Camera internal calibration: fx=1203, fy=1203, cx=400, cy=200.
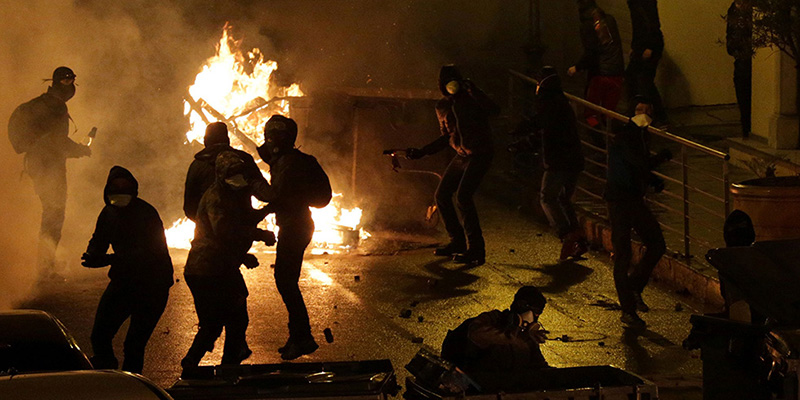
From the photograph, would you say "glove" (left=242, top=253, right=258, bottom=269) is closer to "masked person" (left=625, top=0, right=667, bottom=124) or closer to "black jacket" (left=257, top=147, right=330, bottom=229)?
"black jacket" (left=257, top=147, right=330, bottom=229)

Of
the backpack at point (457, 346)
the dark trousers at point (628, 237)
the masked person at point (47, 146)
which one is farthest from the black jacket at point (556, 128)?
the backpack at point (457, 346)

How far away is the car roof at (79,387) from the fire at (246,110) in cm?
705

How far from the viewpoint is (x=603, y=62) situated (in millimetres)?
13562

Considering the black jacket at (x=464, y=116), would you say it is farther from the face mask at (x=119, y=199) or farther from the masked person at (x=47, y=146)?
the face mask at (x=119, y=199)

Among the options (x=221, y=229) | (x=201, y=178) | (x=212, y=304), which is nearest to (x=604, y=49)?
(x=201, y=178)

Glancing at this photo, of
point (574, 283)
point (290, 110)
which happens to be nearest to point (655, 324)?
point (574, 283)

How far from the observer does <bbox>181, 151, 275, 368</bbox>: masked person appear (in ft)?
23.8

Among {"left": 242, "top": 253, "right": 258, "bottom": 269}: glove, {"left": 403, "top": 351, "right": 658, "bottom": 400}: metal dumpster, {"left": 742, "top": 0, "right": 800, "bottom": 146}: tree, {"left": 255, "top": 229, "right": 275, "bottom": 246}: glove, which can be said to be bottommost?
{"left": 403, "top": 351, "right": 658, "bottom": 400}: metal dumpster

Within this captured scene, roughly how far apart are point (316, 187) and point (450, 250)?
10.7 ft

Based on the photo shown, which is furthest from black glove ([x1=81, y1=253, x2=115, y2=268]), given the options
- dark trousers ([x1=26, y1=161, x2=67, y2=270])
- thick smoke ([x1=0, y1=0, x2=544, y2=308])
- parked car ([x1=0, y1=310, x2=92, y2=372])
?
thick smoke ([x1=0, y1=0, x2=544, y2=308])

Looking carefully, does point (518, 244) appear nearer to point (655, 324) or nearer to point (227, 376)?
point (655, 324)

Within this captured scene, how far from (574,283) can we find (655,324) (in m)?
1.35

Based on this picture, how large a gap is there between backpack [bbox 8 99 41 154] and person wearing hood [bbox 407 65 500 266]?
131 inches

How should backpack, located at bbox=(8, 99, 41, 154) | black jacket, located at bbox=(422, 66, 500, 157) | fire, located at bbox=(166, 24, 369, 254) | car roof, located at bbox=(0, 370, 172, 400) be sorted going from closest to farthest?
car roof, located at bbox=(0, 370, 172, 400) < backpack, located at bbox=(8, 99, 41, 154) < black jacket, located at bbox=(422, 66, 500, 157) < fire, located at bbox=(166, 24, 369, 254)
